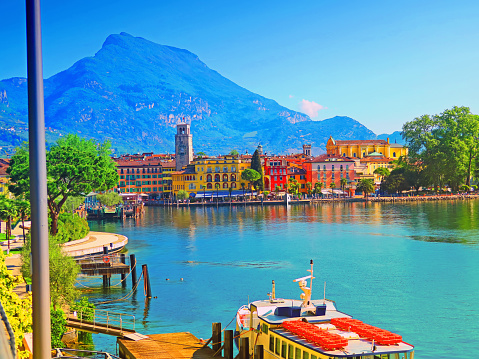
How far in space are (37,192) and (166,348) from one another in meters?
12.8

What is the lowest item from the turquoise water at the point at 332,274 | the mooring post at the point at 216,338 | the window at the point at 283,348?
the turquoise water at the point at 332,274

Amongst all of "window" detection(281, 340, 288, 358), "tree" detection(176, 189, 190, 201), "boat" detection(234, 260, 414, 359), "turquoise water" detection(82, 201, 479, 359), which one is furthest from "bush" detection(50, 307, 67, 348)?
"tree" detection(176, 189, 190, 201)

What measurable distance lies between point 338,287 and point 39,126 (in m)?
26.7

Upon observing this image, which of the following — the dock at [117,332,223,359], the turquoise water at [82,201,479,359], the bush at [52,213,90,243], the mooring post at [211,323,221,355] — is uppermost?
the bush at [52,213,90,243]

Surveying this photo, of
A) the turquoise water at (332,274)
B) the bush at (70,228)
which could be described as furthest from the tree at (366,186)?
the bush at (70,228)

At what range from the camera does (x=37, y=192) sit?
4.20 metres

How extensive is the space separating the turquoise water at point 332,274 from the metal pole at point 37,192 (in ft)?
53.3

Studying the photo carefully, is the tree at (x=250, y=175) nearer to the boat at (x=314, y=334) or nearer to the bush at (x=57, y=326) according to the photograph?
the bush at (x=57, y=326)

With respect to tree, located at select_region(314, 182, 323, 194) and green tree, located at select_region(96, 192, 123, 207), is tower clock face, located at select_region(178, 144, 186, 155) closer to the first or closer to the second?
tree, located at select_region(314, 182, 323, 194)

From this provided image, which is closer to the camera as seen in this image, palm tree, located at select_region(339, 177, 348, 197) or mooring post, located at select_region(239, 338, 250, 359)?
mooring post, located at select_region(239, 338, 250, 359)

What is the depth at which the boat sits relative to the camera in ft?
38.2

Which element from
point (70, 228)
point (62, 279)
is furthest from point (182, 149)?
point (62, 279)

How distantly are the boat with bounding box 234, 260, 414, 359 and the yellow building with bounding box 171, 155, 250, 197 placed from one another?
104621 mm

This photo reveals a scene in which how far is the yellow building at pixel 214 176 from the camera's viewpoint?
12231 cm
